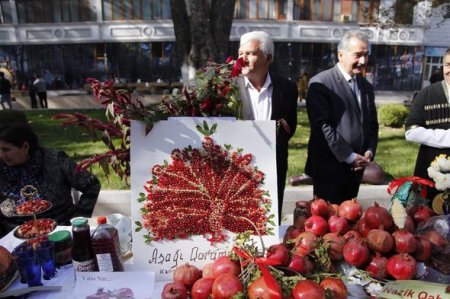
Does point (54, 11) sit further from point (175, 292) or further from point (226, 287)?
point (226, 287)

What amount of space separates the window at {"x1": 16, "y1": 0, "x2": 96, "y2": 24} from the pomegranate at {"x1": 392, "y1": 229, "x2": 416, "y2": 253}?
22.8 m

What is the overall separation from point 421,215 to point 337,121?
100cm

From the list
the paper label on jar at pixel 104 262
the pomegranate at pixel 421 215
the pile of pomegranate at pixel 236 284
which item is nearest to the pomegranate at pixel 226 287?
the pile of pomegranate at pixel 236 284

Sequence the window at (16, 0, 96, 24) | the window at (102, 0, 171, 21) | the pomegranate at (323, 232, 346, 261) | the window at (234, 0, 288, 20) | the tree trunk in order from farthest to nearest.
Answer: the window at (16, 0, 96, 24) < the window at (102, 0, 171, 21) < the window at (234, 0, 288, 20) < the tree trunk < the pomegranate at (323, 232, 346, 261)

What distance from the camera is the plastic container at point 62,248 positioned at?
1470 millimetres

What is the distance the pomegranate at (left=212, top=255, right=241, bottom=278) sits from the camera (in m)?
1.16

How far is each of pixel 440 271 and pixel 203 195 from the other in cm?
85

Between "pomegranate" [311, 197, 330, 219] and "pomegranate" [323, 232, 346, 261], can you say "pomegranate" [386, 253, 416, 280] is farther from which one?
→ "pomegranate" [311, 197, 330, 219]

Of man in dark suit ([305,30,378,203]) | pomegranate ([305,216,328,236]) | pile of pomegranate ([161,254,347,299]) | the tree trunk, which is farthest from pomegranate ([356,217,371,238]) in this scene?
the tree trunk

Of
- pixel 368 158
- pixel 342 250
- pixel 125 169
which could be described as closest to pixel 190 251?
pixel 125 169

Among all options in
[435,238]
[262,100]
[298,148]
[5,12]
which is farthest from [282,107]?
[5,12]

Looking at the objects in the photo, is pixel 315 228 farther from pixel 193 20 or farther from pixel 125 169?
pixel 193 20

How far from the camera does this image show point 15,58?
71.6 ft

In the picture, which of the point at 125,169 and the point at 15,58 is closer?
A: the point at 125,169
